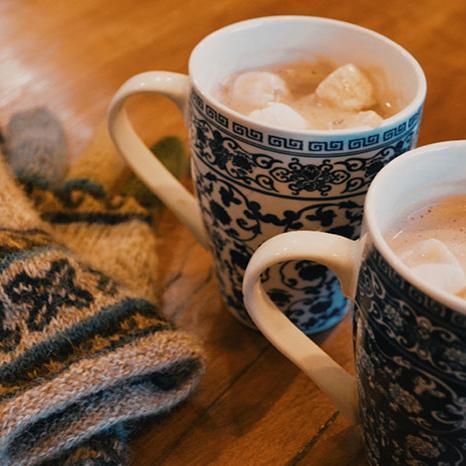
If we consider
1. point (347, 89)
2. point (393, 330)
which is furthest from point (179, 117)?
point (393, 330)

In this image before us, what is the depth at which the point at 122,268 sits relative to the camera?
63 centimetres

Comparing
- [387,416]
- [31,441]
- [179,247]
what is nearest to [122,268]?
[179,247]

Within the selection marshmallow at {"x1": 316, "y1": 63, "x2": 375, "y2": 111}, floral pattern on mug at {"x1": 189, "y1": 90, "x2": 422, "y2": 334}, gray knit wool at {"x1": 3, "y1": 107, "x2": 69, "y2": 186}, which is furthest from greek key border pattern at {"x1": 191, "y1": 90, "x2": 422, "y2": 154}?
gray knit wool at {"x1": 3, "y1": 107, "x2": 69, "y2": 186}

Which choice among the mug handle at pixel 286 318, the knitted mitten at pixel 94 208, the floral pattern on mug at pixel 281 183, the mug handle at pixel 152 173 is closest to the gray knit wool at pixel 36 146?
the knitted mitten at pixel 94 208

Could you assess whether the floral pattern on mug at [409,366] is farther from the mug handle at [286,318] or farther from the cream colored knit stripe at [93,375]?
the cream colored knit stripe at [93,375]

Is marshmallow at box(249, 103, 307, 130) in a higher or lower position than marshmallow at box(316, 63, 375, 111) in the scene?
higher

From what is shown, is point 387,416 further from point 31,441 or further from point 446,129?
point 446,129

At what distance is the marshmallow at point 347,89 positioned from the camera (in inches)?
23.0

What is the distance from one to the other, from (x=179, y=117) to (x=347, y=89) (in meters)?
0.28

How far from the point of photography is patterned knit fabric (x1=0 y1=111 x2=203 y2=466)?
0.46m

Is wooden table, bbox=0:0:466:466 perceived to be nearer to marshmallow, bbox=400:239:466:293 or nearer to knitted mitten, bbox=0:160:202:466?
knitted mitten, bbox=0:160:202:466

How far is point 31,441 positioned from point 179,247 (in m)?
0.26

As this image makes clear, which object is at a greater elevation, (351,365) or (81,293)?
(81,293)

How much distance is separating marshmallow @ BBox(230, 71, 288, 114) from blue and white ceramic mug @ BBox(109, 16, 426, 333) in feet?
0.08
